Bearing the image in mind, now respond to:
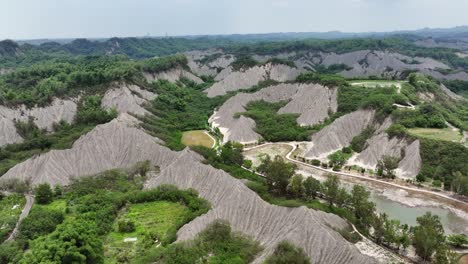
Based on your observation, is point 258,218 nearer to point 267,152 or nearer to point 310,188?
point 310,188

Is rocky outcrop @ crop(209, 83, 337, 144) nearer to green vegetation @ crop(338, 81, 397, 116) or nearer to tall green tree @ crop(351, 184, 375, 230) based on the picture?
green vegetation @ crop(338, 81, 397, 116)

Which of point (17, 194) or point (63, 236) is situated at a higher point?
point (63, 236)

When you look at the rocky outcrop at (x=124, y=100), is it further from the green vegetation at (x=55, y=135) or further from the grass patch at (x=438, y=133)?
the grass patch at (x=438, y=133)

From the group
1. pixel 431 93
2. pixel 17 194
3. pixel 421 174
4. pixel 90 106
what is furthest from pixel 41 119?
pixel 431 93

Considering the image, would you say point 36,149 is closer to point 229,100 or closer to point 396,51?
point 229,100

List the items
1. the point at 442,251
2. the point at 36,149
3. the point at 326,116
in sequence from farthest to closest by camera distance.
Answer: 1. the point at 326,116
2. the point at 36,149
3. the point at 442,251

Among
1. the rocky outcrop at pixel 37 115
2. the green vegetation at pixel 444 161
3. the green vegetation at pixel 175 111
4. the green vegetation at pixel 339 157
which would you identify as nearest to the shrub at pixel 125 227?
the green vegetation at pixel 175 111

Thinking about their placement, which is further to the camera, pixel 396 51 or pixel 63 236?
pixel 396 51
